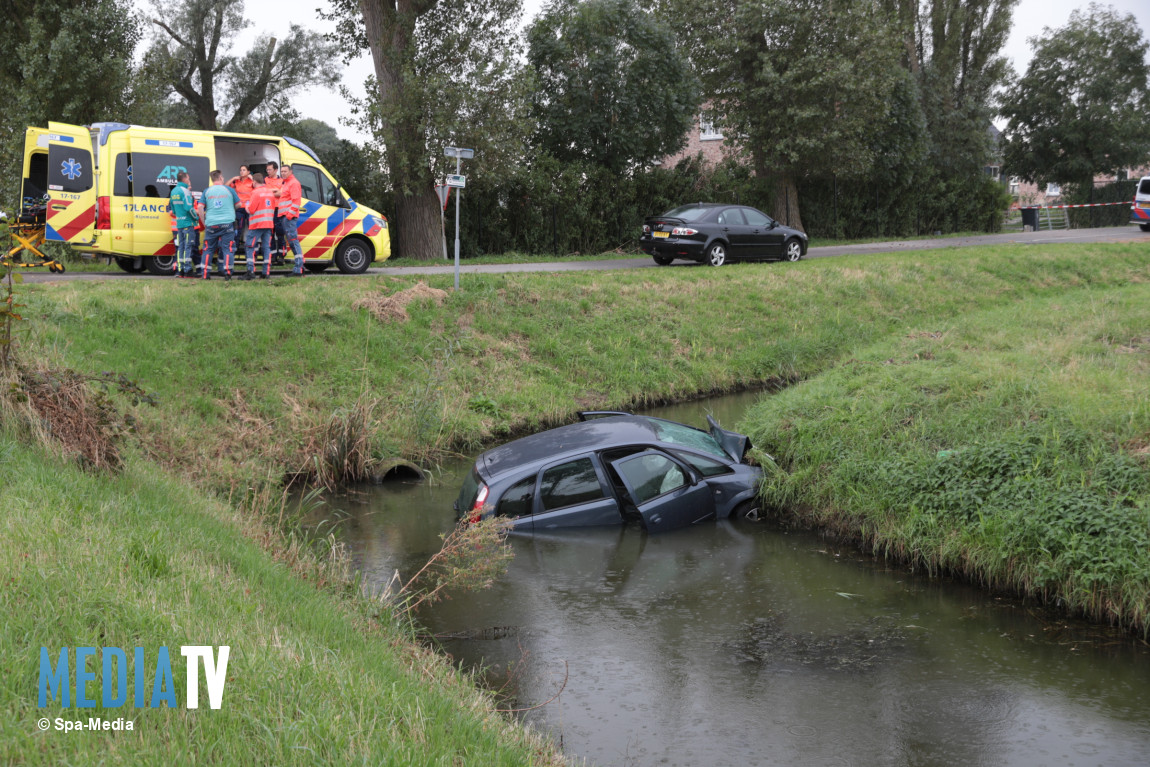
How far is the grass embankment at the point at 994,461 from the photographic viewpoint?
27.5 ft

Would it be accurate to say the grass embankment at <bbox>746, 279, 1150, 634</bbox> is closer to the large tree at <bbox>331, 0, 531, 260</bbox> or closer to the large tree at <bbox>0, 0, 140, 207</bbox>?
the large tree at <bbox>331, 0, 531, 260</bbox>

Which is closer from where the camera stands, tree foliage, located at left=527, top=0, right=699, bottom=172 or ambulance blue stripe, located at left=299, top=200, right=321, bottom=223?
ambulance blue stripe, located at left=299, top=200, right=321, bottom=223

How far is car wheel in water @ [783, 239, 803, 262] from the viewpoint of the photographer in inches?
1054

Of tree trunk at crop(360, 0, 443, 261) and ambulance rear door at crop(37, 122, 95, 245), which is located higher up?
tree trunk at crop(360, 0, 443, 261)

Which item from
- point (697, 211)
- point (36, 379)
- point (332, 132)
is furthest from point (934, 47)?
point (36, 379)

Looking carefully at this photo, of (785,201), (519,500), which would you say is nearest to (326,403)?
(519,500)

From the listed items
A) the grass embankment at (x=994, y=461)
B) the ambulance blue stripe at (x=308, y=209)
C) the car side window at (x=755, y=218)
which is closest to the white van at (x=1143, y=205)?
the car side window at (x=755, y=218)

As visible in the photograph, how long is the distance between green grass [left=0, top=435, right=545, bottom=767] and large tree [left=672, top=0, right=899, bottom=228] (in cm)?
2790

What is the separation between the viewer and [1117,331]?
14.4m

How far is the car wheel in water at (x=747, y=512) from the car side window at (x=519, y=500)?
2.43 meters

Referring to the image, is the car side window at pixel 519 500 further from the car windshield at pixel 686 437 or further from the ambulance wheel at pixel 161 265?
the ambulance wheel at pixel 161 265

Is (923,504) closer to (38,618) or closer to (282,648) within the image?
(282,648)

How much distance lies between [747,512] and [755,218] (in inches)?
645

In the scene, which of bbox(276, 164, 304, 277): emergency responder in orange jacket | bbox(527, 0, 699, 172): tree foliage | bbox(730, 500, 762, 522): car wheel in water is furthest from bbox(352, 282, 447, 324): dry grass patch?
bbox(527, 0, 699, 172): tree foliage
